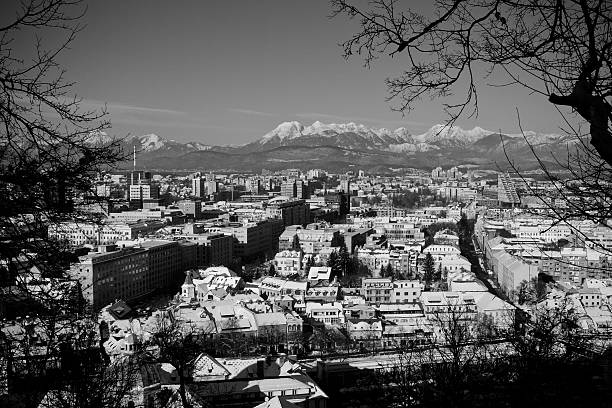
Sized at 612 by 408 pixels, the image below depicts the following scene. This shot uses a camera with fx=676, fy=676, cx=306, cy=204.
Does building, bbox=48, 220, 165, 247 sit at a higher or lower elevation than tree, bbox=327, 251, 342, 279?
higher

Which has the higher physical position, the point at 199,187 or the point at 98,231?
the point at 98,231

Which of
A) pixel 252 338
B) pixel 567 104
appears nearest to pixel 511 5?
pixel 567 104

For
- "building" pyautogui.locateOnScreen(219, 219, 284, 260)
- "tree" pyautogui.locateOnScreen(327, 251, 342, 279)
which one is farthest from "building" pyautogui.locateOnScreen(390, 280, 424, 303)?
"building" pyautogui.locateOnScreen(219, 219, 284, 260)

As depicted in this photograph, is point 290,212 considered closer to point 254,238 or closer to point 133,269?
point 254,238

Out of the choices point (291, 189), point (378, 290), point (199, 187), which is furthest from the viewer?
point (199, 187)

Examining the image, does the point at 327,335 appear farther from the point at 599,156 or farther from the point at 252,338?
the point at 599,156

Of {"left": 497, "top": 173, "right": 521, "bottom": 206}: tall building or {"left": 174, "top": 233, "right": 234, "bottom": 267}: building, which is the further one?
{"left": 497, "top": 173, "right": 521, "bottom": 206}: tall building

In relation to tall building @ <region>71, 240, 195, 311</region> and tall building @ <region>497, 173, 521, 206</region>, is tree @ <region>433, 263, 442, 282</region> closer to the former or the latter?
tall building @ <region>71, 240, 195, 311</region>

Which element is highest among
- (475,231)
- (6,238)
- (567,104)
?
(567,104)

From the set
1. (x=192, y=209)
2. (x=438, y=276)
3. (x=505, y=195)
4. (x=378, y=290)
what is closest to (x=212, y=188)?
(x=192, y=209)
